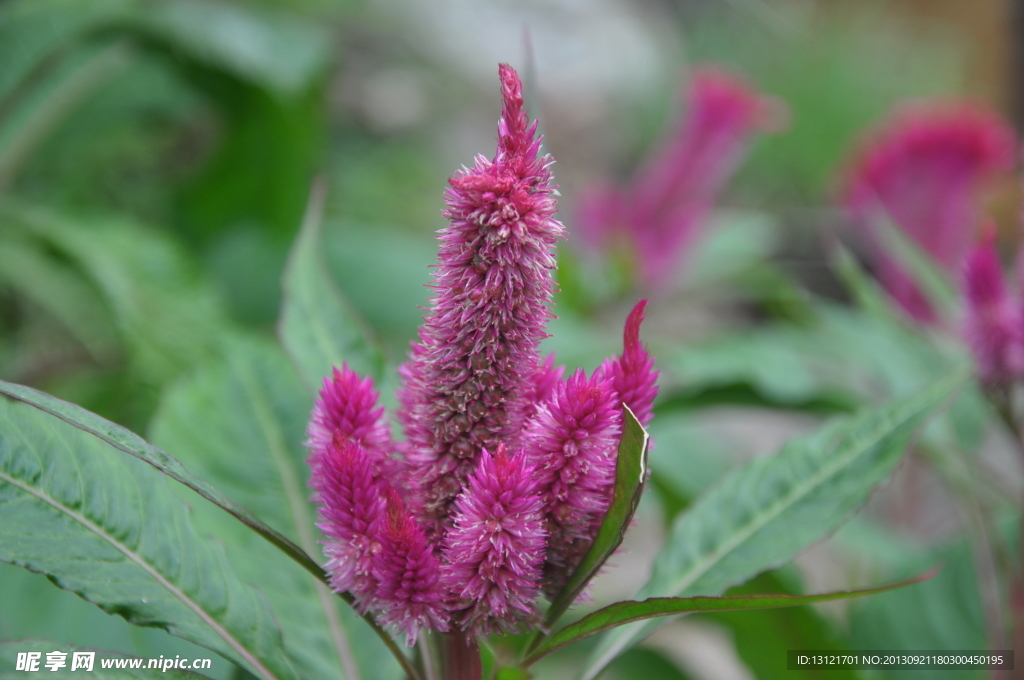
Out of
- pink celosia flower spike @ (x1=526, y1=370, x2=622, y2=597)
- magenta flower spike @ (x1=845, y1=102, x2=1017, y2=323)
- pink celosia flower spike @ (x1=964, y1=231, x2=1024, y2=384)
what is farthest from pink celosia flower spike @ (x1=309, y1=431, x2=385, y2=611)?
magenta flower spike @ (x1=845, y1=102, x2=1017, y2=323)

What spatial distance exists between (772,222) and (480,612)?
2.09m

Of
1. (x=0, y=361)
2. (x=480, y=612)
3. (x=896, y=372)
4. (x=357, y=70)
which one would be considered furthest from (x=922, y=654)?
(x=357, y=70)

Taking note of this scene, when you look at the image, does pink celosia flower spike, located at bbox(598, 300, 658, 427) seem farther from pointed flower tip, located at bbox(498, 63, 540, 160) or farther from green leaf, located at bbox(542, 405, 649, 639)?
pointed flower tip, located at bbox(498, 63, 540, 160)

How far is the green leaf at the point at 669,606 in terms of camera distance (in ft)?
1.81

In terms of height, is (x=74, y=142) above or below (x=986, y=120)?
above

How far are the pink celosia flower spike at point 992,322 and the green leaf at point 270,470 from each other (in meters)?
0.80

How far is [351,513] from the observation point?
0.54 metres

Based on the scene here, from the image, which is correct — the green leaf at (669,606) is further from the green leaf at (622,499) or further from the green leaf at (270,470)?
the green leaf at (270,470)

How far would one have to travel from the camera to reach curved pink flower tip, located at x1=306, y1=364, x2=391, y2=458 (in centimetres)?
56

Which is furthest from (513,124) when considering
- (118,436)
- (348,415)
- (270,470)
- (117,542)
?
(270,470)

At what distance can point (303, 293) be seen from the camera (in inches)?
33.7

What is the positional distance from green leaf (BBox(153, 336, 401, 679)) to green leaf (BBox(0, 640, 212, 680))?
19 centimetres

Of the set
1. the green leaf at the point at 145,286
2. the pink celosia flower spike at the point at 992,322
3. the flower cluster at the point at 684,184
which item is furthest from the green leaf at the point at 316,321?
the flower cluster at the point at 684,184

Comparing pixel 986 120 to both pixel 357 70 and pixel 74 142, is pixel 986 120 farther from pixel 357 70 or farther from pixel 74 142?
pixel 357 70
